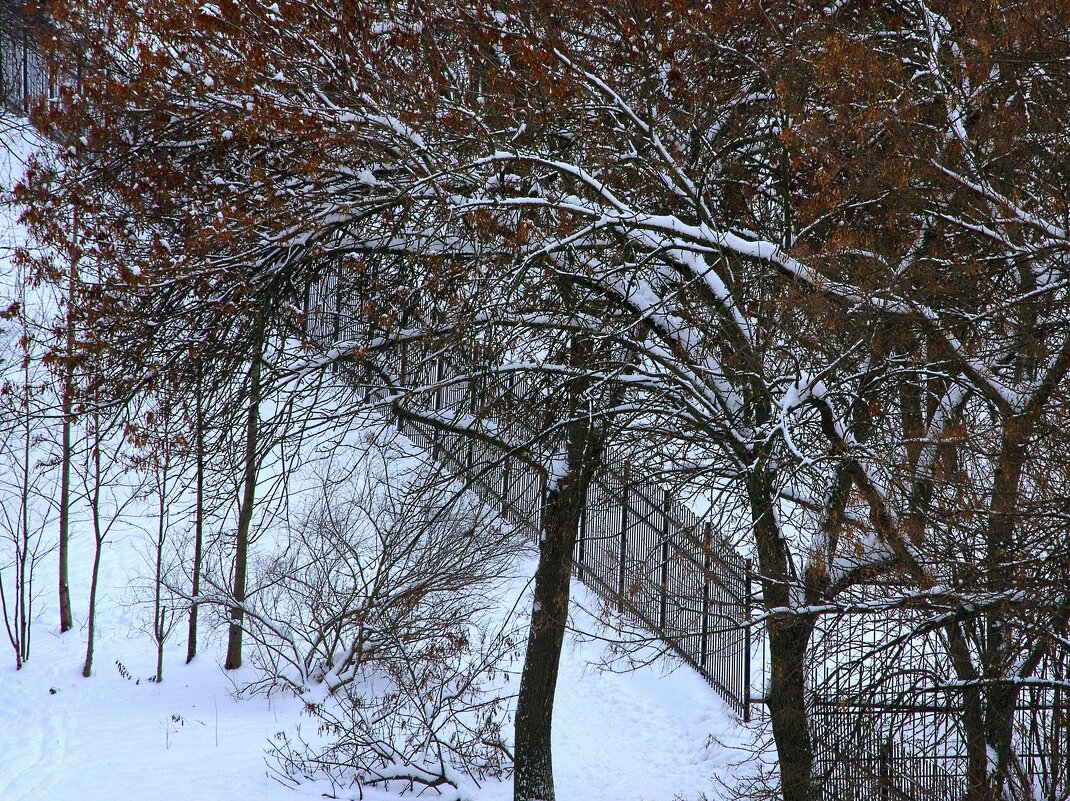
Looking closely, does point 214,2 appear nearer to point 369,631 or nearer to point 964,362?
point 964,362

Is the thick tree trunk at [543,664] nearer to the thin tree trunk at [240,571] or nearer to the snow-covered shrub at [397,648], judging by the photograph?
the snow-covered shrub at [397,648]

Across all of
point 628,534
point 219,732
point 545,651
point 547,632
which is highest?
point 628,534

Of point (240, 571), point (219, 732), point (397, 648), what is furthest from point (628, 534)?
point (219, 732)

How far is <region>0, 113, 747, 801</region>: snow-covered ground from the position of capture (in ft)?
36.9

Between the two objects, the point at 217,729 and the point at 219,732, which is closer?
the point at 219,732

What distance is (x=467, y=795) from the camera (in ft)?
35.6

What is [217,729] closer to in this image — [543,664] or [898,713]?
[543,664]

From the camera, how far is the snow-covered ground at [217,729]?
11.2 meters

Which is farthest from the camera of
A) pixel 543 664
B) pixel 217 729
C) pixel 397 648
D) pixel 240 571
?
pixel 240 571

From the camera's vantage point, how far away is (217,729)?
13.6 m

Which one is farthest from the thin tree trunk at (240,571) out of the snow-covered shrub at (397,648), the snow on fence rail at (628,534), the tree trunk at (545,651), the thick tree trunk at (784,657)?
the thick tree trunk at (784,657)

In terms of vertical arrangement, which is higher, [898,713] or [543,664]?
[543,664]

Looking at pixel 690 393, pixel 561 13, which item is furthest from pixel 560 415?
pixel 561 13

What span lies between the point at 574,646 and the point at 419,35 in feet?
31.5
